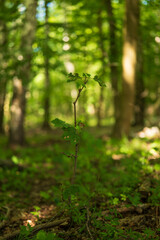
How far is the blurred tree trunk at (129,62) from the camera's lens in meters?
6.81

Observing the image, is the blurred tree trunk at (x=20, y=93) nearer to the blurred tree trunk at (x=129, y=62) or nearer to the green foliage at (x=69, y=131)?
the blurred tree trunk at (x=129, y=62)

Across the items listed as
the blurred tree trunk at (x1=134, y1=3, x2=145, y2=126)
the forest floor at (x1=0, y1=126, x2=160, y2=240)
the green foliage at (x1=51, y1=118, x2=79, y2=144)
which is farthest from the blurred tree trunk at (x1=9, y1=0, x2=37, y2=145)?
the green foliage at (x1=51, y1=118, x2=79, y2=144)

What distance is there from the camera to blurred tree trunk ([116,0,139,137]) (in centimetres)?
681

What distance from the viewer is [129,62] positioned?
6867 mm

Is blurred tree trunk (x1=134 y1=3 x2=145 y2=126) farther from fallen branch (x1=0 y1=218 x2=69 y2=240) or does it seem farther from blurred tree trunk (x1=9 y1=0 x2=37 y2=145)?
fallen branch (x1=0 y1=218 x2=69 y2=240)

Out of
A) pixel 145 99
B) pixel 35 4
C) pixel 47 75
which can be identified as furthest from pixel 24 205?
pixel 47 75

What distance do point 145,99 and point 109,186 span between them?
7434 millimetres

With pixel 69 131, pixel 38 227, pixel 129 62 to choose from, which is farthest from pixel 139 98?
pixel 38 227

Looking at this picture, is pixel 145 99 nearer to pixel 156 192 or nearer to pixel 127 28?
pixel 127 28

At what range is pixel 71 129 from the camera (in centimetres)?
211

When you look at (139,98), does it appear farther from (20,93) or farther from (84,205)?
(84,205)

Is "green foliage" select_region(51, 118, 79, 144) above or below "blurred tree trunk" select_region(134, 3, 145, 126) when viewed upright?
below

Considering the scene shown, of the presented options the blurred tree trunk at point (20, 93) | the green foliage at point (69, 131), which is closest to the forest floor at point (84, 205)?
the green foliage at point (69, 131)

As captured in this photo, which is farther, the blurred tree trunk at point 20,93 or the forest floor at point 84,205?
the blurred tree trunk at point 20,93
